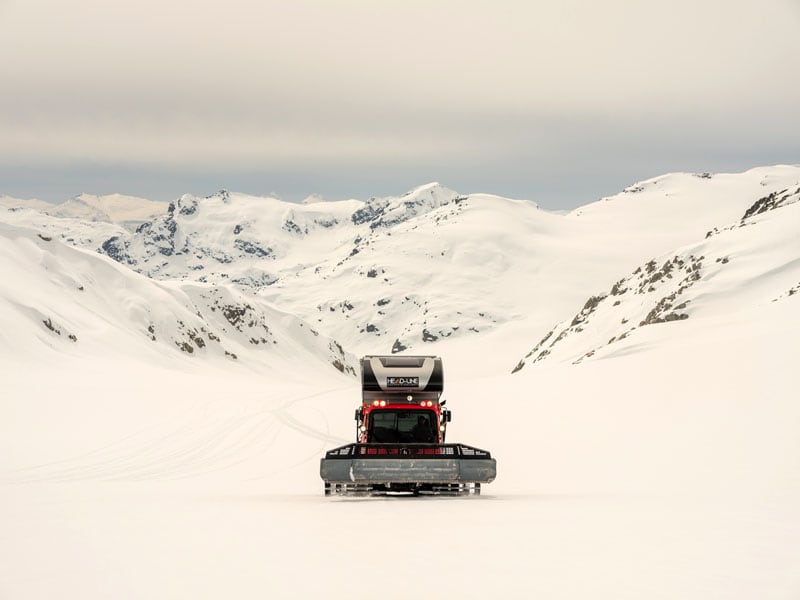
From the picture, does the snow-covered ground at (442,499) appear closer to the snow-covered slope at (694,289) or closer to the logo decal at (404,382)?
the logo decal at (404,382)

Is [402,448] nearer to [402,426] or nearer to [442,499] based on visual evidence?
[442,499]

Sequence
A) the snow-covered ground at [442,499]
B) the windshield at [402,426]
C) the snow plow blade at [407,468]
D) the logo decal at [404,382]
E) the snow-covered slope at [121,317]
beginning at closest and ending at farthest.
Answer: the snow-covered ground at [442,499] → the snow plow blade at [407,468] → the windshield at [402,426] → the logo decal at [404,382] → the snow-covered slope at [121,317]

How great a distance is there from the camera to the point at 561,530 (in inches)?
447

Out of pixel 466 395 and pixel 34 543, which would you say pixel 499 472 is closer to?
pixel 34 543

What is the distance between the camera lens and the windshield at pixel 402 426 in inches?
722

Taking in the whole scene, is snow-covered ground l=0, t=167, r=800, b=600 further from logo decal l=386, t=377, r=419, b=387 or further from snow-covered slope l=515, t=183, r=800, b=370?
snow-covered slope l=515, t=183, r=800, b=370

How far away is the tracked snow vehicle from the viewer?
1573 centimetres

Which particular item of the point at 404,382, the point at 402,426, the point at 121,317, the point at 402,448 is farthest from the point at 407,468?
the point at 121,317

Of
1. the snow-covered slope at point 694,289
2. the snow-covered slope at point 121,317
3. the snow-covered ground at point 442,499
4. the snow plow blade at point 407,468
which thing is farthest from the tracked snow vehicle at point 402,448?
the snow-covered slope at point 121,317

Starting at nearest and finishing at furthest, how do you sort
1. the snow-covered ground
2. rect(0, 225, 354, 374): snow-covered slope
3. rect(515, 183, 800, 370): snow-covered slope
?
the snow-covered ground, rect(515, 183, 800, 370): snow-covered slope, rect(0, 225, 354, 374): snow-covered slope

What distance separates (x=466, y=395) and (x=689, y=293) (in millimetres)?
35693

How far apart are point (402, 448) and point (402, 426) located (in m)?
2.07

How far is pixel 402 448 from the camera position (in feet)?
53.8

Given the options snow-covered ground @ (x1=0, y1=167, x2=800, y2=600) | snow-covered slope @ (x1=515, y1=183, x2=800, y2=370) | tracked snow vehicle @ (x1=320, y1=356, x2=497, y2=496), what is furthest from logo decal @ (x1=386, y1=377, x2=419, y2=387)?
snow-covered slope @ (x1=515, y1=183, x2=800, y2=370)
